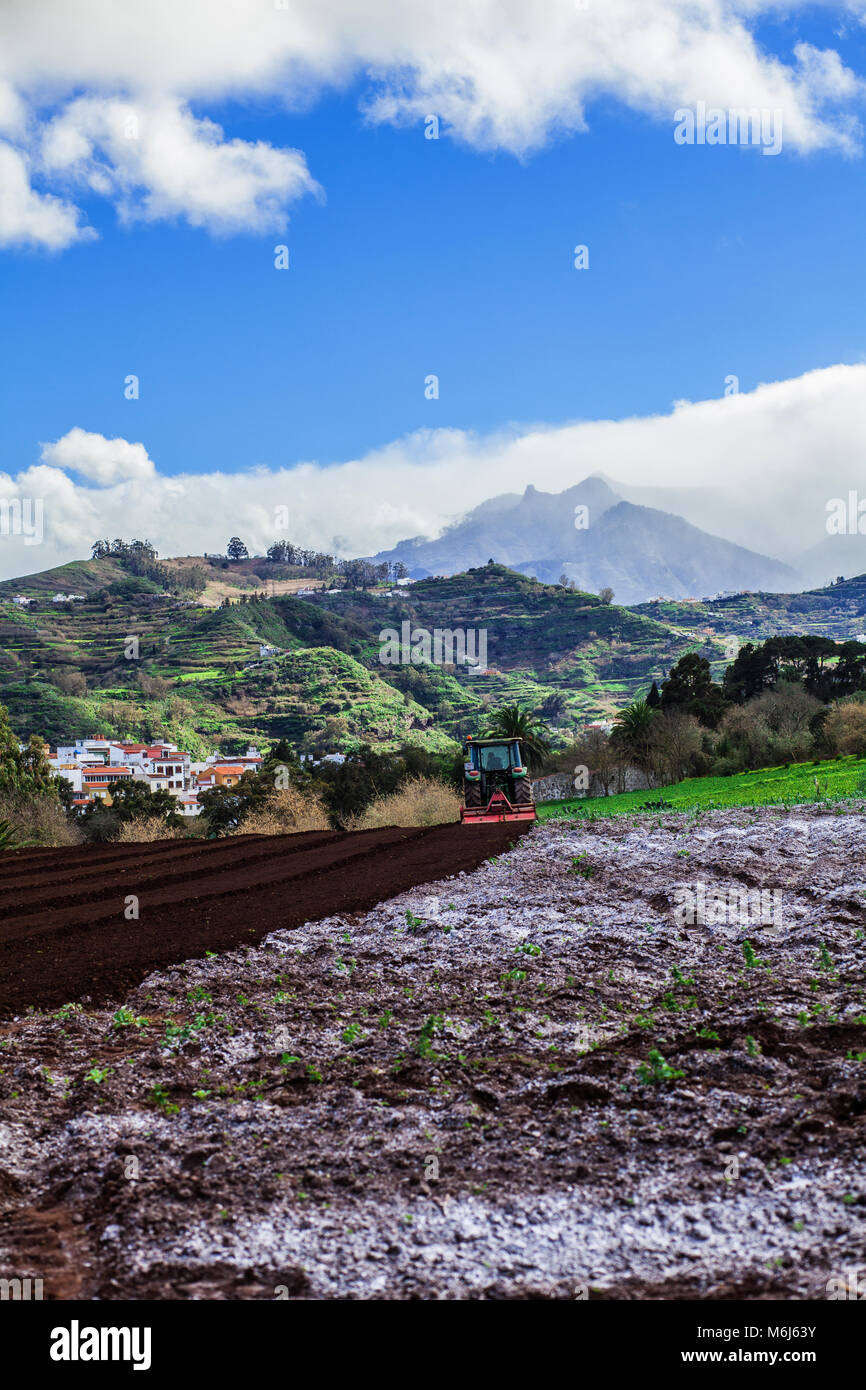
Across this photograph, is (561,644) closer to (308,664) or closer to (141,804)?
(308,664)

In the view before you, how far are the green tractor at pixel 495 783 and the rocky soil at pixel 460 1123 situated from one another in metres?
17.7

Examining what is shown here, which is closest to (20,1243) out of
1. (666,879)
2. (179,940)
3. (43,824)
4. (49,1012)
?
(49,1012)

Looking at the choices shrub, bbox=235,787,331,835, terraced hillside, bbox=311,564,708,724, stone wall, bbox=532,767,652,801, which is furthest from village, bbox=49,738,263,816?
terraced hillside, bbox=311,564,708,724

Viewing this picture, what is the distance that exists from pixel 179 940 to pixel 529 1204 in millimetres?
7673

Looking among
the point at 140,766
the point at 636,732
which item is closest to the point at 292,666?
the point at 140,766

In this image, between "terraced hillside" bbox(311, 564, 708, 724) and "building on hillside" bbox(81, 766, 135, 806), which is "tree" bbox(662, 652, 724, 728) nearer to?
"building on hillside" bbox(81, 766, 135, 806)

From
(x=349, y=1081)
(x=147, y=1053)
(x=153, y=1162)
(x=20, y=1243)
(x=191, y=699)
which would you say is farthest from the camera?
(x=191, y=699)

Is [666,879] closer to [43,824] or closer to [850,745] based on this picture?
[850,745]

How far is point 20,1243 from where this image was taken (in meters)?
4.27

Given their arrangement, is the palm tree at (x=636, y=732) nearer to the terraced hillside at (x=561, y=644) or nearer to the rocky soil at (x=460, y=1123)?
the rocky soil at (x=460, y=1123)

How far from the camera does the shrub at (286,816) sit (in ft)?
134

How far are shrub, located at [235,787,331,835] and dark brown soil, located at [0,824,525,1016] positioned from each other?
13269 mm

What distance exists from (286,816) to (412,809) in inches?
223

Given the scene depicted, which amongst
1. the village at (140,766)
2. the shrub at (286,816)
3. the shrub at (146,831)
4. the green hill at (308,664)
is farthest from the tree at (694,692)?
the green hill at (308,664)
